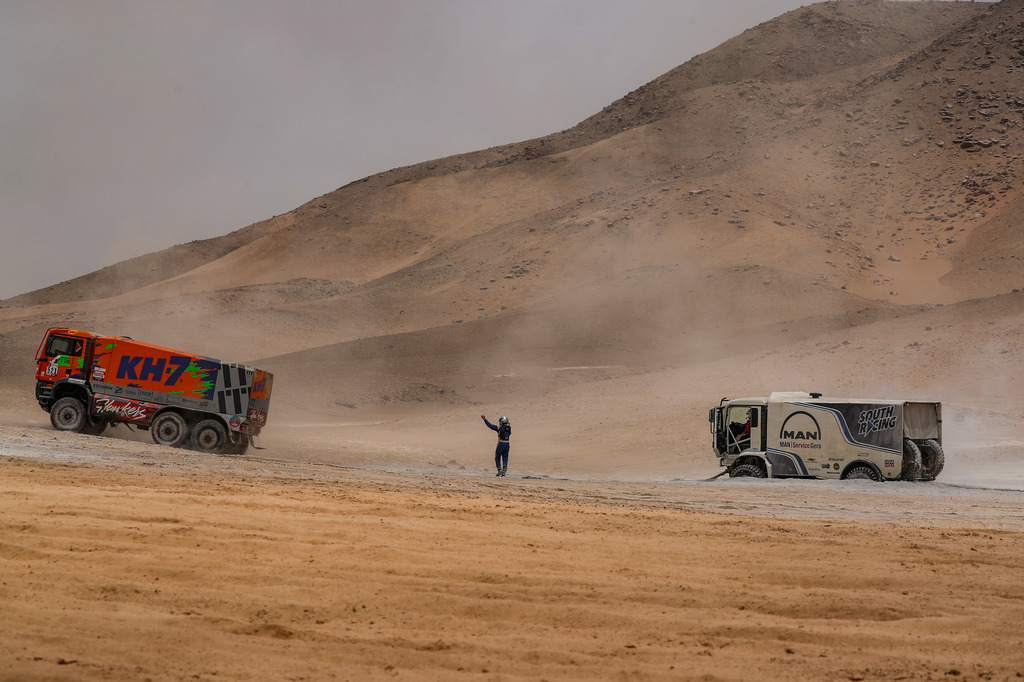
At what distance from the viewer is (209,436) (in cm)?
2639

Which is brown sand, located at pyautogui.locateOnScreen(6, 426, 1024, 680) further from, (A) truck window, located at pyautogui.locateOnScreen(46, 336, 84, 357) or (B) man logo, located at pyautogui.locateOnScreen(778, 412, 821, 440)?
(A) truck window, located at pyautogui.locateOnScreen(46, 336, 84, 357)

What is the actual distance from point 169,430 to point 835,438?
17.5 m

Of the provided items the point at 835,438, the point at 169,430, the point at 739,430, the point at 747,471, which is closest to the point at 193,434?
the point at 169,430

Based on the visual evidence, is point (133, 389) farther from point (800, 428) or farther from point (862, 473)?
point (862, 473)

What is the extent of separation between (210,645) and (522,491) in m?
13.1

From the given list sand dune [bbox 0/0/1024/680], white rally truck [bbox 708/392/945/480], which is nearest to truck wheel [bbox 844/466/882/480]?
white rally truck [bbox 708/392/945/480]

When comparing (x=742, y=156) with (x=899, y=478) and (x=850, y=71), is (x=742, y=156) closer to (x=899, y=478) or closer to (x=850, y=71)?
(x=850, y=71)

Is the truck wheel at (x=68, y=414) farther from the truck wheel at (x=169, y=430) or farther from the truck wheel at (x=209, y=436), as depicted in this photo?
the truck wheel at (x=209, y=436)

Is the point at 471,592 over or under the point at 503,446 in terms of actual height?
under

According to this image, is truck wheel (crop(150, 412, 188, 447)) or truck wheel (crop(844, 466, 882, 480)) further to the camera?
truck wheel (crop(150, 412, 188, 447))

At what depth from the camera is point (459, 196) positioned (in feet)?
377

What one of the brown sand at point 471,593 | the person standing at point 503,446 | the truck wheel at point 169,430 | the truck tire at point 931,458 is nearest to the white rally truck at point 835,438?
the truck tire at point 931,458

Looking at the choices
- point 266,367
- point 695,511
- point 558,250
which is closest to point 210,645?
point 695,511

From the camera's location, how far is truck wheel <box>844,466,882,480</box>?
23062 mm
